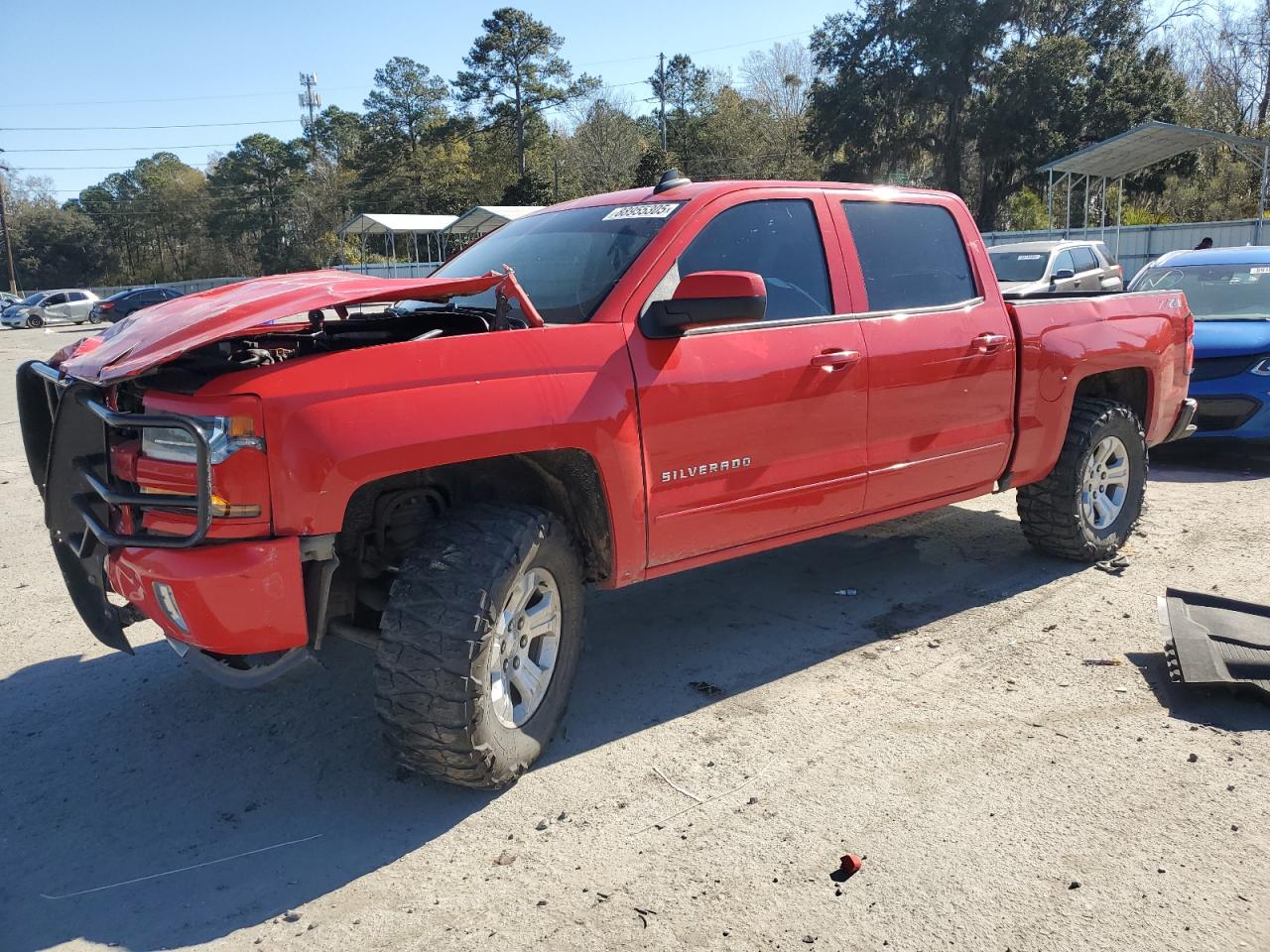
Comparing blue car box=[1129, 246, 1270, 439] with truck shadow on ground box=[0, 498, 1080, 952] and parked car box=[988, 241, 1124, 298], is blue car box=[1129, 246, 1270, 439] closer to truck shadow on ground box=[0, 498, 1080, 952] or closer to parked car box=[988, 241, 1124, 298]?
parked car box=[988, 241, 1124, 298]

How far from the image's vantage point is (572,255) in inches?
157

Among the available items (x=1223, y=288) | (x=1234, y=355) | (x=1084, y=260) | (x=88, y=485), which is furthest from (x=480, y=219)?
(x=88, y=485)

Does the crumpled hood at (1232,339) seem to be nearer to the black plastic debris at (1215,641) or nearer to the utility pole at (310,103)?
the black plastic debris at (1215,641)

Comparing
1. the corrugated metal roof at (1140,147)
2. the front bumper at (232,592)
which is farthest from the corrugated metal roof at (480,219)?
the front bumper at (232,592)

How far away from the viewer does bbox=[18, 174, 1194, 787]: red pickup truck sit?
2.80 meters

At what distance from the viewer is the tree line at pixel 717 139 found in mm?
39781

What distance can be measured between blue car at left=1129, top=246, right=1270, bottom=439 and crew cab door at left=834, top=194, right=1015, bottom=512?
4280 mm

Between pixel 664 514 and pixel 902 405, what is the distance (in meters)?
1.43

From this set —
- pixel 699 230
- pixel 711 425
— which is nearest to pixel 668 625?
pixel 711 425

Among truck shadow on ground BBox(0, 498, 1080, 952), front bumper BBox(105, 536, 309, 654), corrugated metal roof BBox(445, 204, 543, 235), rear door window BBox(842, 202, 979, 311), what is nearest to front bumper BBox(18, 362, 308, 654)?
front bumper BBox(105, 536, 309, 654)

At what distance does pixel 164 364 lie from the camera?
2963 millimetres

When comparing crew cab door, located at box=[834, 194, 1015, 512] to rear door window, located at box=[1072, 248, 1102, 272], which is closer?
crew cab door, located at box=[834, 194, 1015, 512]

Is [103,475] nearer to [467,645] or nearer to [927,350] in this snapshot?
[467,645]

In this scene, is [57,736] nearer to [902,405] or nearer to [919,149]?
[902,405]
